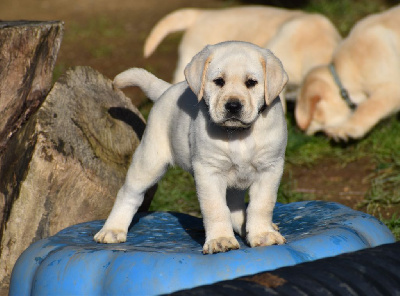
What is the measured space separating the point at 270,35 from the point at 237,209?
13.4ft

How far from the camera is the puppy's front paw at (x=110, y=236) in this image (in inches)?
143

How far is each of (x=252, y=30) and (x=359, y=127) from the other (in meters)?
1.80

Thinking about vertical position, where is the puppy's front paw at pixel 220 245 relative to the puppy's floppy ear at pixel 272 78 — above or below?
below

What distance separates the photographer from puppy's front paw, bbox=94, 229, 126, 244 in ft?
11.9

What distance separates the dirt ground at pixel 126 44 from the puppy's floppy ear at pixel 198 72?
2.47 metres

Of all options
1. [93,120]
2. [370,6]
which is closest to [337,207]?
[93,120]

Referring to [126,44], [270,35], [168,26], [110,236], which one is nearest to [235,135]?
[110,236]

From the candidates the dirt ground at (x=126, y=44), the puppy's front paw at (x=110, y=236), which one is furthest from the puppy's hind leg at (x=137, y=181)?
the dirt ground at (x=126, y=44)

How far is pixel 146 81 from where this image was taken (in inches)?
165

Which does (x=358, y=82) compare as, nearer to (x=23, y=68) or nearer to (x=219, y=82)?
(x=23, y=68)

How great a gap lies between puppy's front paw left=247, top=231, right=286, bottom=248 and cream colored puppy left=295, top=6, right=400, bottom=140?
3.55 m

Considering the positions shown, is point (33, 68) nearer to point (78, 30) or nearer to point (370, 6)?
point (78, 30)

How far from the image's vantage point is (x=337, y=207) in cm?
399

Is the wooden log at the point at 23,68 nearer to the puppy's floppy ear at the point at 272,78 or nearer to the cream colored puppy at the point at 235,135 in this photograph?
the cream colored puppy at the point at 235,135
